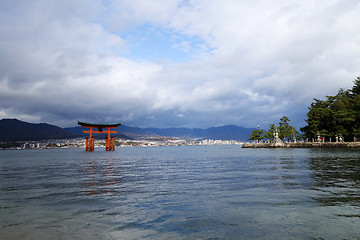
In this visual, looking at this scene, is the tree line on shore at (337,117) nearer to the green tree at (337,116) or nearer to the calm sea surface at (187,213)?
the green tree at (337,116)

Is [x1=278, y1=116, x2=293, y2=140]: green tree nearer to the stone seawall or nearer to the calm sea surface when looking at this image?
the stone seawall

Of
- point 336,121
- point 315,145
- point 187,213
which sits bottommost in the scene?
point 187,213

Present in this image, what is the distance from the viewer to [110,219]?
33.7ft

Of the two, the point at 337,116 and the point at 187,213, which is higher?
the point at 337,116

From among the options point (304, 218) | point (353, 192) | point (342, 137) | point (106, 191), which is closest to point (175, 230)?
point (304, 218)

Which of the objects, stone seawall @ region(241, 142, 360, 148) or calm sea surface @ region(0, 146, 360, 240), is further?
stone seawall @ region(241, 142, 360, 148)

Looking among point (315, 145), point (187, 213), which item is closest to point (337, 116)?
point (315, 145)

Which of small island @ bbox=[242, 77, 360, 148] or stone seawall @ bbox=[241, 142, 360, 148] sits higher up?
small island @ bbox=[242, 77, 360, 148]

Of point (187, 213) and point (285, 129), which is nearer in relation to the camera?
point (187, 213)

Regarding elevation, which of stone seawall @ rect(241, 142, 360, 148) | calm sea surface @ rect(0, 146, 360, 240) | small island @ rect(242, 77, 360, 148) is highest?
A: small island @ rect(242, 77, 360, 148)

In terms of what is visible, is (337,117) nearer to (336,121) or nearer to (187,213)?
(336,121)

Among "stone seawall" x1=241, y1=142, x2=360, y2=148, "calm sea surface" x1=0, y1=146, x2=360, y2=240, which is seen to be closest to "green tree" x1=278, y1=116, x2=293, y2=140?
"stone seawall" x1=241, y1=142, x2=360, y2=148

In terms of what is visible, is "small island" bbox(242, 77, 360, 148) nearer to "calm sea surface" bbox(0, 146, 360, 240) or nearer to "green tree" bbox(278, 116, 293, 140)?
"green tree" bbox(278, 116, 293, 140)

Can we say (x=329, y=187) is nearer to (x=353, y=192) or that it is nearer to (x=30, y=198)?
(x=353, y=192)
